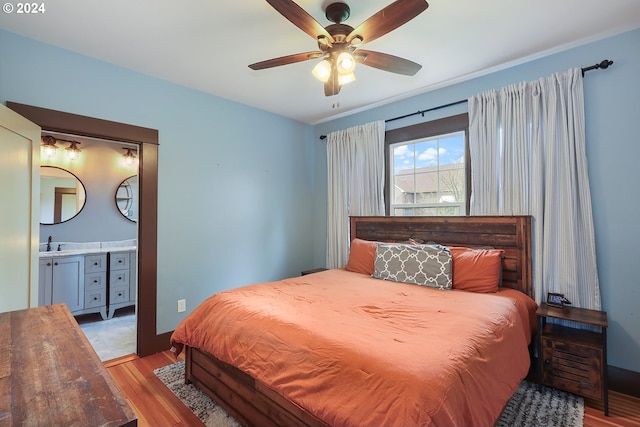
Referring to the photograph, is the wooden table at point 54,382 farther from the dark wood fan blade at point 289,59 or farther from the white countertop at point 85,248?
the white countertop at point 85,248

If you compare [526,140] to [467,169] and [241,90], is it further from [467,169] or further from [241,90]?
[241,90]

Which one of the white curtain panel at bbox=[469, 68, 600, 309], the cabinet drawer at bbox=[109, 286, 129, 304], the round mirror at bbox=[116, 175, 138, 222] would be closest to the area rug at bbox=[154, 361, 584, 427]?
the white curtain panel at bbox=[469, 68, 600, 309]

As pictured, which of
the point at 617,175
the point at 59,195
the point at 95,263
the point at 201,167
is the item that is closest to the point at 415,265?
the point at 617,175

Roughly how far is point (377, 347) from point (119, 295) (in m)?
3.99

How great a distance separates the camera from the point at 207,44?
7.73ft

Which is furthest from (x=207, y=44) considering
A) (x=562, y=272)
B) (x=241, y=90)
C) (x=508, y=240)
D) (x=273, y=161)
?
(x=562, y=272)

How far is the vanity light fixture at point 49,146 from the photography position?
3.90 metres

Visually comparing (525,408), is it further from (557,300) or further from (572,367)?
(557,300)

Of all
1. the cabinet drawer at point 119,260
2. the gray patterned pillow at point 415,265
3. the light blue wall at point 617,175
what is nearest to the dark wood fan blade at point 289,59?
the gray patterned pillow at point 415,265

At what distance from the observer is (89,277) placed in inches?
150

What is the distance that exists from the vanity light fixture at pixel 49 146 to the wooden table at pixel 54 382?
3.78 meters

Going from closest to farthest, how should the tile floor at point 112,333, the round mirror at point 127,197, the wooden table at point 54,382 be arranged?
1. the wooden table at point 54,382
2. the tile floor at point 112,333
3. the round mirror at point 127,197

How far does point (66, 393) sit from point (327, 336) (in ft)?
3.35

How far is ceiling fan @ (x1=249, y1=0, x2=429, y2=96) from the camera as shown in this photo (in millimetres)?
1536
